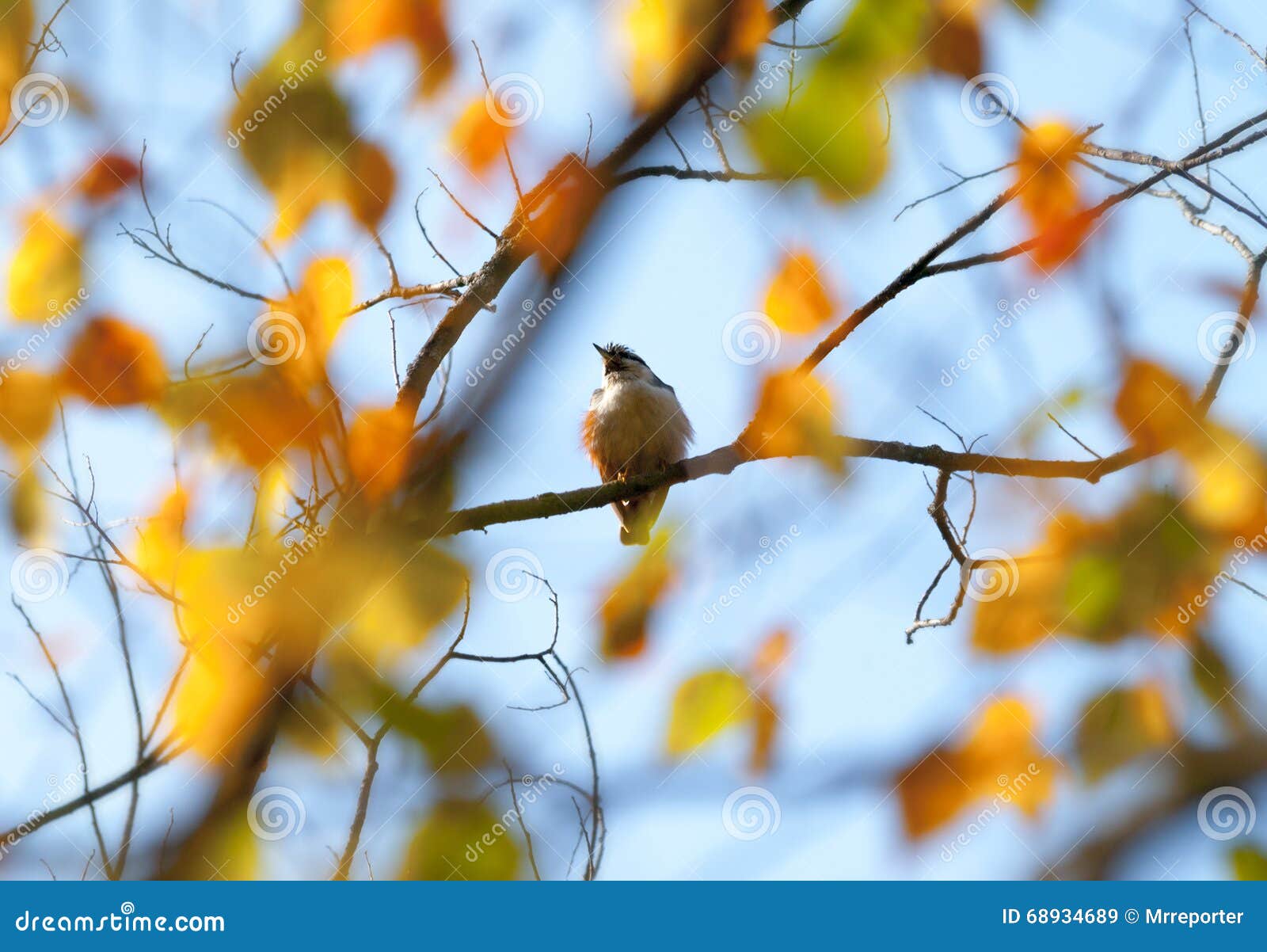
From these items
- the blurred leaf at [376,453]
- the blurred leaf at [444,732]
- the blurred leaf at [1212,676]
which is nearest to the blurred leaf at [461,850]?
the blurred leaf at [444,732]

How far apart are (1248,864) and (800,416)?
2.26 meters

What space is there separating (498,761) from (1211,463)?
228cm

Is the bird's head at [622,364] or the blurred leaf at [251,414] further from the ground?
the bird's head at [622,364]

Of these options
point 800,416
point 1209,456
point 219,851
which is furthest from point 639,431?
point 219,851

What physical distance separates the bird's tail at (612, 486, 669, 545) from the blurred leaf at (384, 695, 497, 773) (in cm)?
528

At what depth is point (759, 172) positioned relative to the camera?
9.25 feet

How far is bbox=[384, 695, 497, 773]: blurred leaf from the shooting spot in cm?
237

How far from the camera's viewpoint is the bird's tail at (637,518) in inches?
306

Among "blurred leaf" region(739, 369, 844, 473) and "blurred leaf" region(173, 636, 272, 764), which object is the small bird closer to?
"blurred leaf" region(739, 369, 844, 473)

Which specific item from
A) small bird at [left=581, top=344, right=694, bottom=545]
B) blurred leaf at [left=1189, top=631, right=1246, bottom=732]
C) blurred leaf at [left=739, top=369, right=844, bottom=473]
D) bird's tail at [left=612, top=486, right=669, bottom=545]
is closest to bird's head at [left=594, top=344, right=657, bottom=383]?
small bird at [left=581, top=344, right=694, bottom=545]

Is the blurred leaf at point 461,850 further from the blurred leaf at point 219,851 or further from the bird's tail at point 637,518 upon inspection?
the bird's tail at point 637,518

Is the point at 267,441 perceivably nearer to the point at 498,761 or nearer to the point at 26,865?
the point at 498,761

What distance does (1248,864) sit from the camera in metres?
2.31

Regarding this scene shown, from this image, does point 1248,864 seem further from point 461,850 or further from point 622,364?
point 622,364
